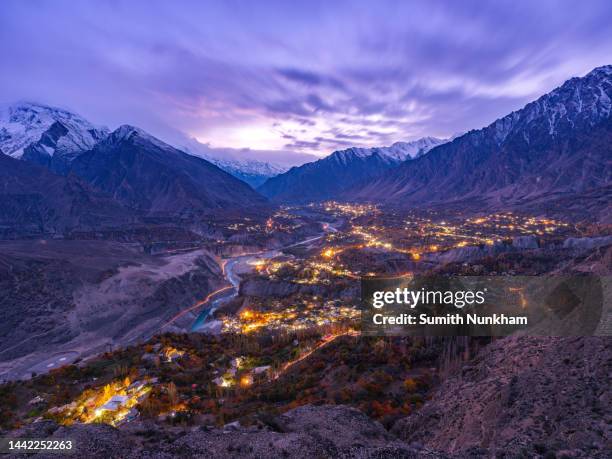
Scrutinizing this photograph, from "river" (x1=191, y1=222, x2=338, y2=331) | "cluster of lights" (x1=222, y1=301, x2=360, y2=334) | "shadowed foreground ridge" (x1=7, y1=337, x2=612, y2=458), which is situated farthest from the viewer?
"river" (x1=191, y1=222, x2=338, y2=331)

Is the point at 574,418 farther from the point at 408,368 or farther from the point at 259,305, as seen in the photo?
the point at 259,305

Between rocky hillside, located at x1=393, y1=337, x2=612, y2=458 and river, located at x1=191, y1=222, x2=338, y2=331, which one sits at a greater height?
rocky hillside, located at x1=393, y1=337, x2=612, y2=458

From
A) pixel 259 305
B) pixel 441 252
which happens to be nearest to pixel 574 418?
pixel 259 305

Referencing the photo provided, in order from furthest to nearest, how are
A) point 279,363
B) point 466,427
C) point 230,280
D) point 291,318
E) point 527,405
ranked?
point 230,280, point 291,318, point 279,363, point 466,427, point 527,405

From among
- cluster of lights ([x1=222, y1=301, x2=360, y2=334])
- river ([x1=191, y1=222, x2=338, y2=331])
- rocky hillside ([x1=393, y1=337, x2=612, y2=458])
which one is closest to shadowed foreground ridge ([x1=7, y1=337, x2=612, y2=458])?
rocky hillside ([x1=393, y1=337, x2=612, y2=458])

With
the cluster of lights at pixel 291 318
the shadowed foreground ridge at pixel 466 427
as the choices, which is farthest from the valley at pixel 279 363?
the cluster of lights at pixel 291 318

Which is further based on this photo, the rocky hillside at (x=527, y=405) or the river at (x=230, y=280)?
the river at (x=230, y=280)

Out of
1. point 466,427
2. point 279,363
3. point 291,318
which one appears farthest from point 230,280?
point 466,427

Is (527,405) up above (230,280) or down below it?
above

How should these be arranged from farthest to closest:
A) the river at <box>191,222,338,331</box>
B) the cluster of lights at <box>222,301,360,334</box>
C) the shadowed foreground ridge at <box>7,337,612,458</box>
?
the river at <box>191,222,338,331</box> → the cluster of lights at <box>222,301,360,334</box> → the shadowed foreground ridge at <box>7,337,612,458</box>

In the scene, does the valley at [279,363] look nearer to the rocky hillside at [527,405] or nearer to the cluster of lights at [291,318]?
the rocky hillside at [527,405]

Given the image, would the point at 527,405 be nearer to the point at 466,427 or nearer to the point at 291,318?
the point at 466,427

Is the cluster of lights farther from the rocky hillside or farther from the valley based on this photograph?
the rocky hillside
